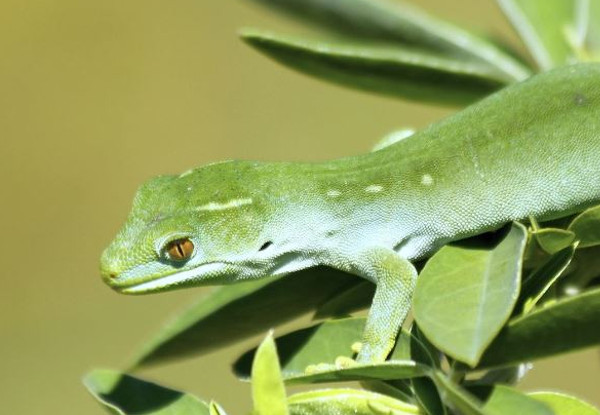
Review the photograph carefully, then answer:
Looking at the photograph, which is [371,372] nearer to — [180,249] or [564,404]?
[564,404]

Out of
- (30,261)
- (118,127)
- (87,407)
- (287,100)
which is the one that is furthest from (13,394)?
(287,100)

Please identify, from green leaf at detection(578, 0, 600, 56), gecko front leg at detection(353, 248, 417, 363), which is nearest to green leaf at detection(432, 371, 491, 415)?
gecko front leg at detection(353, 248, 417, 363)

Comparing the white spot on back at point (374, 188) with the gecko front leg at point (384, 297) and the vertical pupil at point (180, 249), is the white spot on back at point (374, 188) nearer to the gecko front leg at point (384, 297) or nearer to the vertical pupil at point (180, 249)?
the gecko front leg at point (384, 297)

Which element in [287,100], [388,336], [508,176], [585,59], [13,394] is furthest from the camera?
[287,100]

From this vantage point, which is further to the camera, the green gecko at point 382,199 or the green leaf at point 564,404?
the green gecko at point 382,199

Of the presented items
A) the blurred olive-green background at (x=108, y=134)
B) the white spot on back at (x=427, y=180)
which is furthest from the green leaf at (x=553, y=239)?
the blurred olive-green background at (x=108, y=134)

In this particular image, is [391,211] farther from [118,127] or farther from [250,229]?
[118,127]
